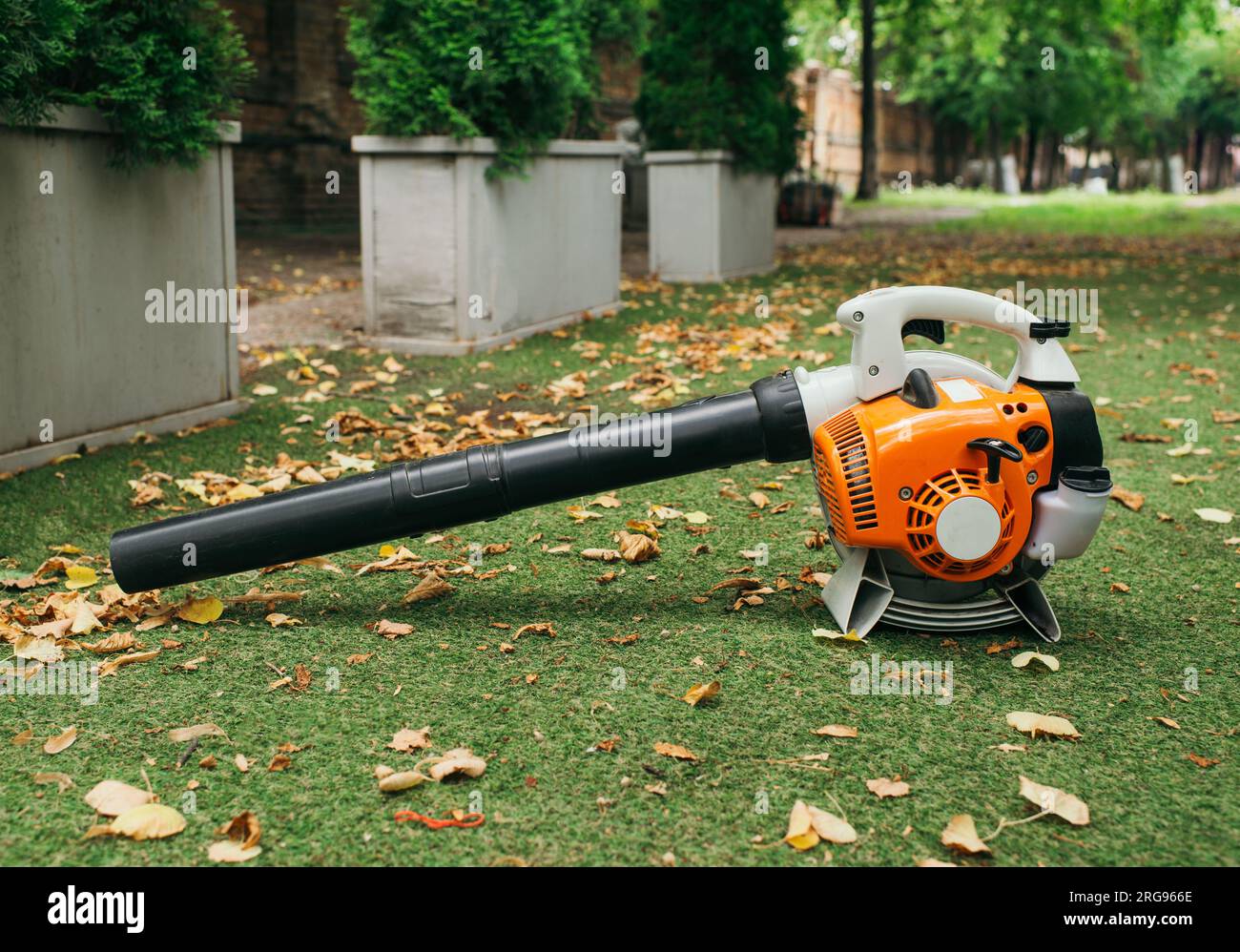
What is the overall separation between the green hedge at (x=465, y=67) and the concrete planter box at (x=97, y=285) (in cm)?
193

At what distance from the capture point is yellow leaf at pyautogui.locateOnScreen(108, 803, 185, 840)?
224 cm

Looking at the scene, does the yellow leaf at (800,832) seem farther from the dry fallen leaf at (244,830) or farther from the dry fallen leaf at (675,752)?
the dry fallen leaf at (244,830)

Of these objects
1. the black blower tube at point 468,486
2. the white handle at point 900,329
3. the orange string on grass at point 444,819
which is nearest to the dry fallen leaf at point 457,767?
the orange string on grass at point 444,819

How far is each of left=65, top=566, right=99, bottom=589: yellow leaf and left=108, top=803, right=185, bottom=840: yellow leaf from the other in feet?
4.80

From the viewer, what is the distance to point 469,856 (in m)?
2.18

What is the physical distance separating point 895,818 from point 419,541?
7.09 feet

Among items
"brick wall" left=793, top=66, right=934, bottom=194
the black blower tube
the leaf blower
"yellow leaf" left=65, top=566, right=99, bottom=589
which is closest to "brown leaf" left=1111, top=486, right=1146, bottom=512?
the leaf blower

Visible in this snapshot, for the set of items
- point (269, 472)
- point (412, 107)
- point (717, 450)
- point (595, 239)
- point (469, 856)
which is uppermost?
point (412, 107)

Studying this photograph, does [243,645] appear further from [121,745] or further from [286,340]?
[286,340]

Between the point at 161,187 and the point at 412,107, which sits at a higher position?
the point at 412,107

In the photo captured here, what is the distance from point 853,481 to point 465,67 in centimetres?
528

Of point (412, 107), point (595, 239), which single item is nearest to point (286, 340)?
point (412, 107)

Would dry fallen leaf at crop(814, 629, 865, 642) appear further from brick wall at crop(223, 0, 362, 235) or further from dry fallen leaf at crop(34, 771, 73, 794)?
brick wall at crop(223, 0, 362, 235)

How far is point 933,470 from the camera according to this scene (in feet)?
9.36
